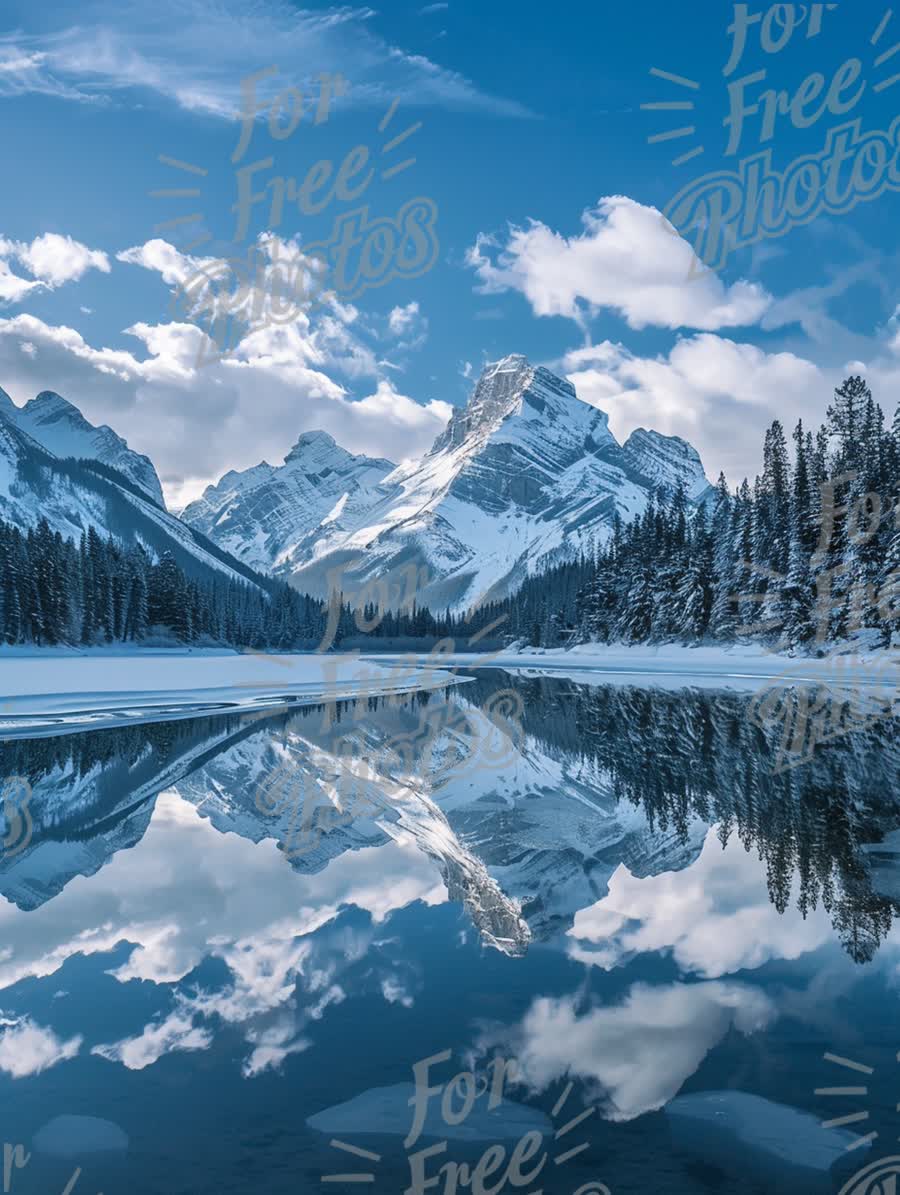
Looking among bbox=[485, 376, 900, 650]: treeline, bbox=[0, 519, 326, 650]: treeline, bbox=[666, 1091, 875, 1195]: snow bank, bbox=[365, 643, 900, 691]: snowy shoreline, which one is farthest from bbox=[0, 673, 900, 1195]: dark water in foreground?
bbox=[0, 519, 326, 650]: treeline

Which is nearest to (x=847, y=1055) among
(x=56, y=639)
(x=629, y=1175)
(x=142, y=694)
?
(x=629, y=1175)

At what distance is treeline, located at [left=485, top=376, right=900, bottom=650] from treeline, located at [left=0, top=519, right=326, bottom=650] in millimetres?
65159

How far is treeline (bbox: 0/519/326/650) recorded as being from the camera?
282ft

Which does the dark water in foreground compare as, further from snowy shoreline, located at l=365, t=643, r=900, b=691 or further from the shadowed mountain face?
snowy shoreline, located at l=365, t=643, r=900, b=691

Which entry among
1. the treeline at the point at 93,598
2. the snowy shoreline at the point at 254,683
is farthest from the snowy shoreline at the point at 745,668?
the treeline at the point at 93,598

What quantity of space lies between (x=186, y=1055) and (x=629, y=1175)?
11.7 feet

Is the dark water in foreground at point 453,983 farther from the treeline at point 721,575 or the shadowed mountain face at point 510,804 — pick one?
the treeline at point 721,575

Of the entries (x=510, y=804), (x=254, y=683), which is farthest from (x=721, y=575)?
(x=510, y=804)

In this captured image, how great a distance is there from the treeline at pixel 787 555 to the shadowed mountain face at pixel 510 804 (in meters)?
35.8

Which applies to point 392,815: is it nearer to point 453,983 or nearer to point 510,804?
point 510,804

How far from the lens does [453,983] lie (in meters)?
7.26

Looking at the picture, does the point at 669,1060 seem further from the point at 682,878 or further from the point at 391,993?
the point at 682,878

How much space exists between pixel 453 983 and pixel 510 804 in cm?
820

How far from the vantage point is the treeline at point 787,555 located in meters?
57.1
